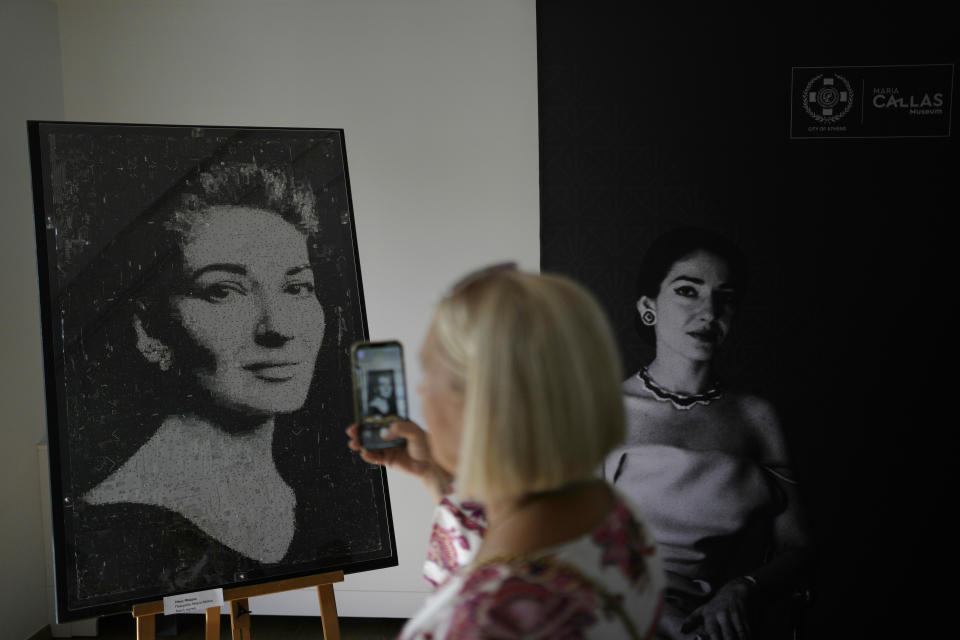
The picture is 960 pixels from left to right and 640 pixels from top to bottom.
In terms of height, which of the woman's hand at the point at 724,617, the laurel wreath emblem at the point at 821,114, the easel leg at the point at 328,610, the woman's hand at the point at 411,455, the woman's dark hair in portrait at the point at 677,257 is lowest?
the woman's hand at the point at 724,617

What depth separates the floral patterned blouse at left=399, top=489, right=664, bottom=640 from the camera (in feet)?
2.51

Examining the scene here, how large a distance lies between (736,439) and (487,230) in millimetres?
1193

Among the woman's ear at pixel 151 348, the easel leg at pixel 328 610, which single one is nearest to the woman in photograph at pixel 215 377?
the woman's ear at pixel 151 348

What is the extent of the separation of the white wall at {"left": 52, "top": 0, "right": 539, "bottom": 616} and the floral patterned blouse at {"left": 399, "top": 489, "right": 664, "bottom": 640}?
7.34 ft

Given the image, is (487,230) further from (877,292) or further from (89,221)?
(89,221)

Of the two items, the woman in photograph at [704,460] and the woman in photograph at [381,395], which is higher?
the woman in photograph at [381,395]

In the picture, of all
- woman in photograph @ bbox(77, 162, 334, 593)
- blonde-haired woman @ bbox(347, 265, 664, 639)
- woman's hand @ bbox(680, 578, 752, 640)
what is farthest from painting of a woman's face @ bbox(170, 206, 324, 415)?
woman's hand @ bbox(680, 578, 752, 640)

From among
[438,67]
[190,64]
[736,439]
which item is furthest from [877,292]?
[190,64]

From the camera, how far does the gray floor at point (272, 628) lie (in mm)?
3160

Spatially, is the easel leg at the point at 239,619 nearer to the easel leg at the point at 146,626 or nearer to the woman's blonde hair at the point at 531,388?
the easel leg at the point at 146,626

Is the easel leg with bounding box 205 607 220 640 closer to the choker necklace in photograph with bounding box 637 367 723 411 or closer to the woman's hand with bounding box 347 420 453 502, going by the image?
the woman's hand with bounding box 347 420 453 502

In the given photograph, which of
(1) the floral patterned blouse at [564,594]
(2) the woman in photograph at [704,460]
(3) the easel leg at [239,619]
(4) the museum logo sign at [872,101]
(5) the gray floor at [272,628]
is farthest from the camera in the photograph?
(5) the gray floor at [272,628]

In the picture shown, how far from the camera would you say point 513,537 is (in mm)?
842

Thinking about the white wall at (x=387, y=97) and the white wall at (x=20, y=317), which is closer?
the white wall at (x=20, y=317)
